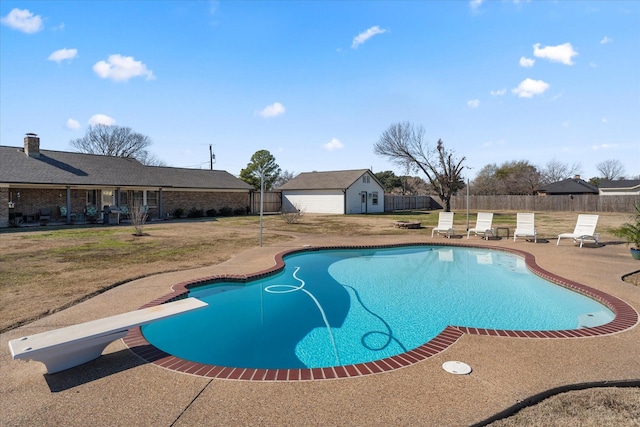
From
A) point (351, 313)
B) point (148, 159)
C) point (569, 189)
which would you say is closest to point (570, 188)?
point (569, 189)

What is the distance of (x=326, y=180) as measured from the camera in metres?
36.7

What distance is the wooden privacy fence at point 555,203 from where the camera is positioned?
3406cm

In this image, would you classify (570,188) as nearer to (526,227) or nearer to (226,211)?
(526,227)

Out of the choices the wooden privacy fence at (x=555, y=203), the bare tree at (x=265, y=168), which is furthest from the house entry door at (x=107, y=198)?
the wooden privacy fence at (x=555, y=203)

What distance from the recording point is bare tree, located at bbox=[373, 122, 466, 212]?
34.7m

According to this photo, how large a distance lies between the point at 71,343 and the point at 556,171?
7427 centimetres

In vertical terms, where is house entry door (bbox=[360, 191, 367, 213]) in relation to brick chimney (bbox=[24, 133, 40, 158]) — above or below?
below

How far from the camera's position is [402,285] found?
8680 millimetres

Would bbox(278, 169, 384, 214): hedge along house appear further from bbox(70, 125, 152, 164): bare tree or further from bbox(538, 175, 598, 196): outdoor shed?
bbox(70, 125, 152, 164): bare tree

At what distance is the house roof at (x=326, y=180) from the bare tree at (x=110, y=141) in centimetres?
2702

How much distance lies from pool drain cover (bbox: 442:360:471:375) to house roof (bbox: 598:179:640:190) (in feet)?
169

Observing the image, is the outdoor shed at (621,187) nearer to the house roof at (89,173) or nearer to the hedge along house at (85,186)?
the house roof at (89,173)

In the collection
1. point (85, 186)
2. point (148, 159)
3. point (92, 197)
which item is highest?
point (148, 159)

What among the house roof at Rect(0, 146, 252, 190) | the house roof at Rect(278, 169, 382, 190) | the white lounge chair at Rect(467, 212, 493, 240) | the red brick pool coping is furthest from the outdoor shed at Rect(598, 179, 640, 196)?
the red brick pool coping
